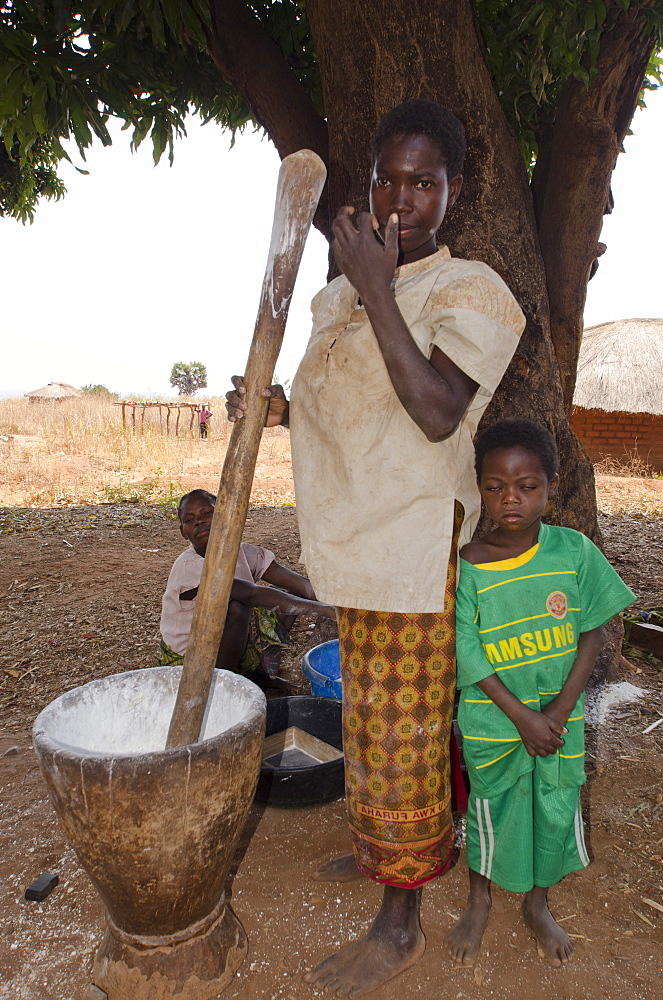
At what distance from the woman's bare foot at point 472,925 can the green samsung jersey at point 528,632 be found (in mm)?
280

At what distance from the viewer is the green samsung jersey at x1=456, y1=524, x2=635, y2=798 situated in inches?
60.2

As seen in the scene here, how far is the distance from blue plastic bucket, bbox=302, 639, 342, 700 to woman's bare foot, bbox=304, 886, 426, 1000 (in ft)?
3.61

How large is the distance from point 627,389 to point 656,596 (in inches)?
255

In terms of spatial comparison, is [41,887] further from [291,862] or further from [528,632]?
[528,632]

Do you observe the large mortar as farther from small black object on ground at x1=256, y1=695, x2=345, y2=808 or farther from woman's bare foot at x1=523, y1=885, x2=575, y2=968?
woman's bare foot at x1=523, y1=885, x2=575, y2=968

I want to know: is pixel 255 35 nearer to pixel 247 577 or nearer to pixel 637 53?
A: pixel 637 53

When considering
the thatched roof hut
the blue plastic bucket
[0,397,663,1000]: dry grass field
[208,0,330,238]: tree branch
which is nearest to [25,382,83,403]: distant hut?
the thatched roof hut

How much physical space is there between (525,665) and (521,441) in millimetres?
521

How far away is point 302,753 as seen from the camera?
8.28ft

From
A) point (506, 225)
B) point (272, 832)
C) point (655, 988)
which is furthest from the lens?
point (506, 225)

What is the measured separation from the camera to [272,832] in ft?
7.04

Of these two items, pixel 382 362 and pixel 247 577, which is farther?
pixel 247 577

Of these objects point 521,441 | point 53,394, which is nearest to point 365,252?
point 521,441

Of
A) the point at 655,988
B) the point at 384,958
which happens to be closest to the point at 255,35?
the point at 384,958
